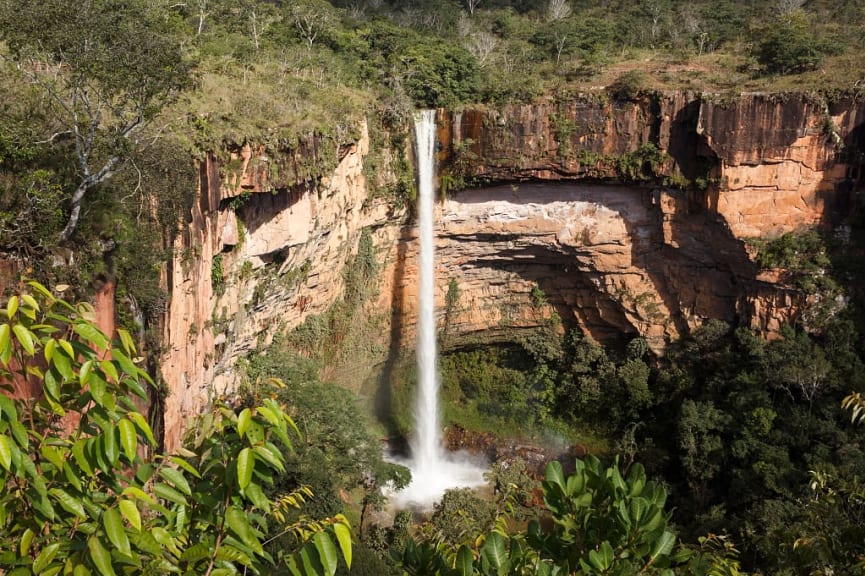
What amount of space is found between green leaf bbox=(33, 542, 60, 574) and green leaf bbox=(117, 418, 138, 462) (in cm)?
40

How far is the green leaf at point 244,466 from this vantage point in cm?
229

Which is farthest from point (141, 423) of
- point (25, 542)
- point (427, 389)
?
point (427, 389)

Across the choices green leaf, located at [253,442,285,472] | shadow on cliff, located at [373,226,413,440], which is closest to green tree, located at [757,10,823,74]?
shadow on cliff, located at [373,226,413,440]

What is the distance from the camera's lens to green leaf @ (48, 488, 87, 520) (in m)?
2.41

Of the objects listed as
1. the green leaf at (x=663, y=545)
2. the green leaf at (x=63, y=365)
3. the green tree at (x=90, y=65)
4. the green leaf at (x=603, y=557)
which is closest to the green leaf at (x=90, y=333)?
the green leaf at (x=63, y=365)

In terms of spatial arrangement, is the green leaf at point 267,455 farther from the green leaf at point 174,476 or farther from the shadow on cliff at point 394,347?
the shadow on cliff at point 394,347

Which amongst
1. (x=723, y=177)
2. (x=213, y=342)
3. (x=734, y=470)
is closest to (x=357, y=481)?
(x=213, y=342)

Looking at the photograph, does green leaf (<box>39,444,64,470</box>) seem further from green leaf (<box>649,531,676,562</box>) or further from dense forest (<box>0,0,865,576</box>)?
green leaf (<box>649,531,676,562</box>)

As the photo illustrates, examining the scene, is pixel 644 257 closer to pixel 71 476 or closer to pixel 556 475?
pixel 556 475

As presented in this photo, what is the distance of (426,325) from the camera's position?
18750mm

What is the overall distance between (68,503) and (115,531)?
40cm

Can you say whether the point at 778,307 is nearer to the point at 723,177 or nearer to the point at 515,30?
the point at 723,177

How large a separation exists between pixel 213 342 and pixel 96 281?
3421mm

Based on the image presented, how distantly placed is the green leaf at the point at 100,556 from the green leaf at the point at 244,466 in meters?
0.46
